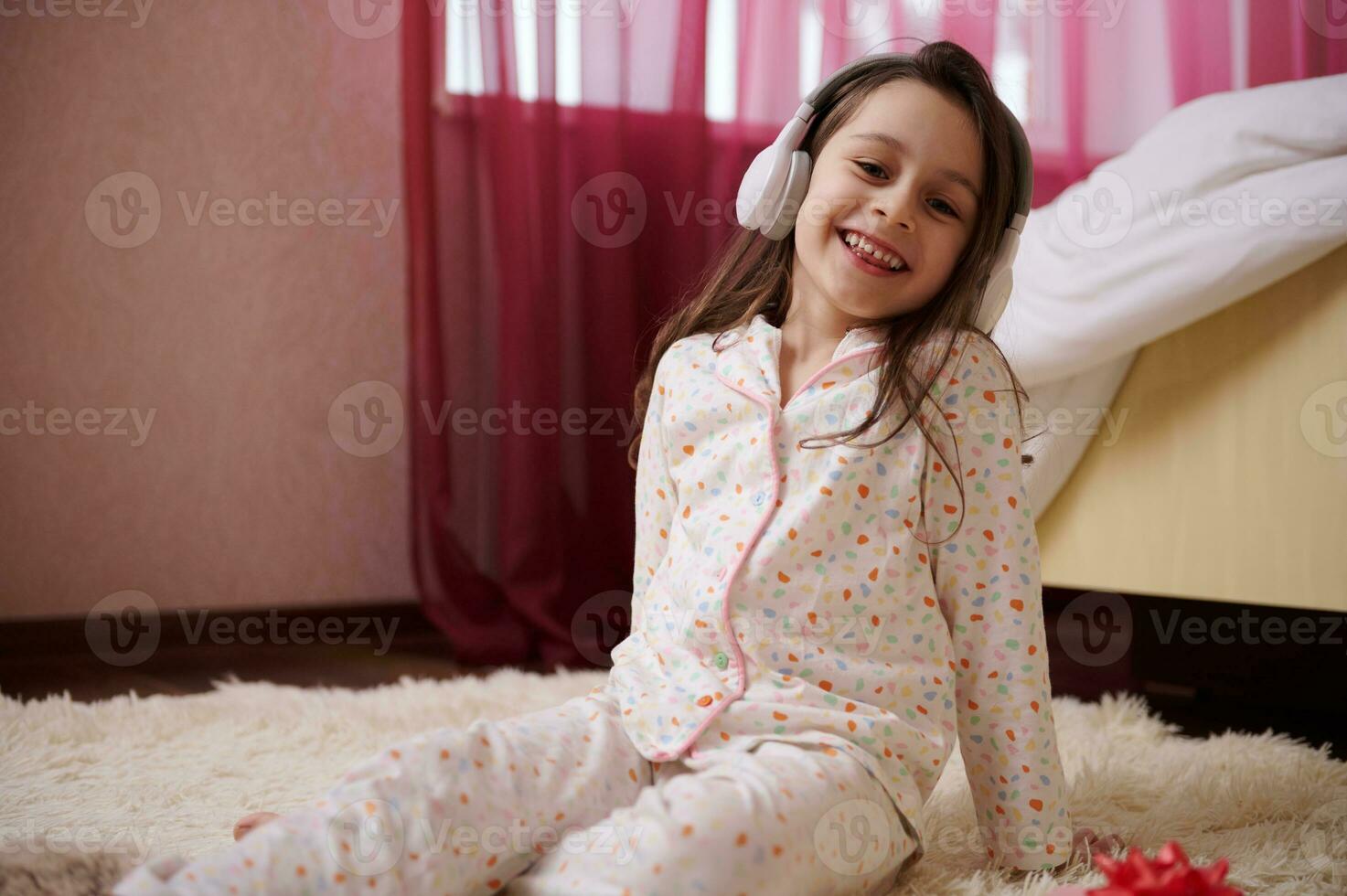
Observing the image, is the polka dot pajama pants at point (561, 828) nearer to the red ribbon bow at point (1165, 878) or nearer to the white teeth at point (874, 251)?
the red ribbon bow at point (1165, 878)

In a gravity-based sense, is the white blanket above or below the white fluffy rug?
above

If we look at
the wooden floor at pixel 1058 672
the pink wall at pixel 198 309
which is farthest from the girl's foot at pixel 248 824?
the pink wall at pixel 198 309

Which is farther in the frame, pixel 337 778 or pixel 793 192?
pixel 337 778

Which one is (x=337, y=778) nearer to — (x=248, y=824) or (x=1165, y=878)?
(x=248, y=824)

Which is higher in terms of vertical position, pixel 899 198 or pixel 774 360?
pixel 899 198

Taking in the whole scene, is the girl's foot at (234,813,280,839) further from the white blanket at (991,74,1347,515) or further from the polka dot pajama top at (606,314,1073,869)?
the white blanket at (991,74,1347,515)

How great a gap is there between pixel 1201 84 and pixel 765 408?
176 cm

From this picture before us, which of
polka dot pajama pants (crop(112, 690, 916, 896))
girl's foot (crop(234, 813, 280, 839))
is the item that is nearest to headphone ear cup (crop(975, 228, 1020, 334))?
polka dot pajama pants (crop(112, 690, 916, 896))

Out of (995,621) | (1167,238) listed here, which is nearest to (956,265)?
(995,621)

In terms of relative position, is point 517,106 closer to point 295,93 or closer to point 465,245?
point 465,245

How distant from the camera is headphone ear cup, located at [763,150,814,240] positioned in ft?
3.29

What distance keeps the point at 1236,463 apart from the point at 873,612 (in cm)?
66

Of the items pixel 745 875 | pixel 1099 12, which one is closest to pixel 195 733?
pixel 745 875

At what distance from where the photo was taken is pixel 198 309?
6.59 feet
